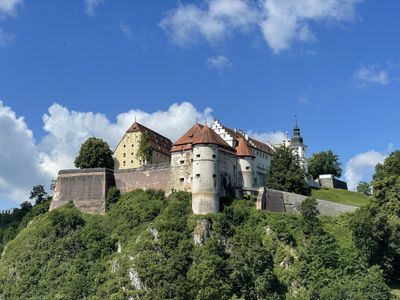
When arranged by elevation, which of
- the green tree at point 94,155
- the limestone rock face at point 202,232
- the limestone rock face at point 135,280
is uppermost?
the green tree at point 94,155

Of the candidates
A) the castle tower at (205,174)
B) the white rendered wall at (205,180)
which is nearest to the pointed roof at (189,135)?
the castle tower at (205,174)

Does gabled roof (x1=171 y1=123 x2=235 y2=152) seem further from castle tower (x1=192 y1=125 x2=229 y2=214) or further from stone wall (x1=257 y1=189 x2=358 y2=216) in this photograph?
stone wall (x1=257 y1=189 x2=358 y2=216)

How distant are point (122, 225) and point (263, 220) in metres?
16.5

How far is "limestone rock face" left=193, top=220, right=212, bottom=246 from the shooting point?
62.4 meters

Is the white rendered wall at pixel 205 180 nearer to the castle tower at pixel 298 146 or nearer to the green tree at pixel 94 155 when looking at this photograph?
the green tree at pixel 94 155

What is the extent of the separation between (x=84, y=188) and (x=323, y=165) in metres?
47.1

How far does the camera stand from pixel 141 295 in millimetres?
58812

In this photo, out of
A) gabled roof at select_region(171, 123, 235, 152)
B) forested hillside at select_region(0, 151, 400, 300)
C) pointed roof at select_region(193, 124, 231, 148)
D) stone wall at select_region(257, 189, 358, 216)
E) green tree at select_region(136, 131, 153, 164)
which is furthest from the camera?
green tree at select_region(136, 131, 153, 164)

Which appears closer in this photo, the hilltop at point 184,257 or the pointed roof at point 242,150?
the hilltop at point 184,257

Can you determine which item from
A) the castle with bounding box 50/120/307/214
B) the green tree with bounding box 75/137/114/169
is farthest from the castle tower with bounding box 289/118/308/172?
the green tree with bounding box 75/137/114/169

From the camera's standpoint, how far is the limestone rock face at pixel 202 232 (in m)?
62.4

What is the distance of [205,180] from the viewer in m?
67.3

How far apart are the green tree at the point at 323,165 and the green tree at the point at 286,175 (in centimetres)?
2782

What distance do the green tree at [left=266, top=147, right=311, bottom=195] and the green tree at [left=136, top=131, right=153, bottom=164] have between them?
1876 cm
